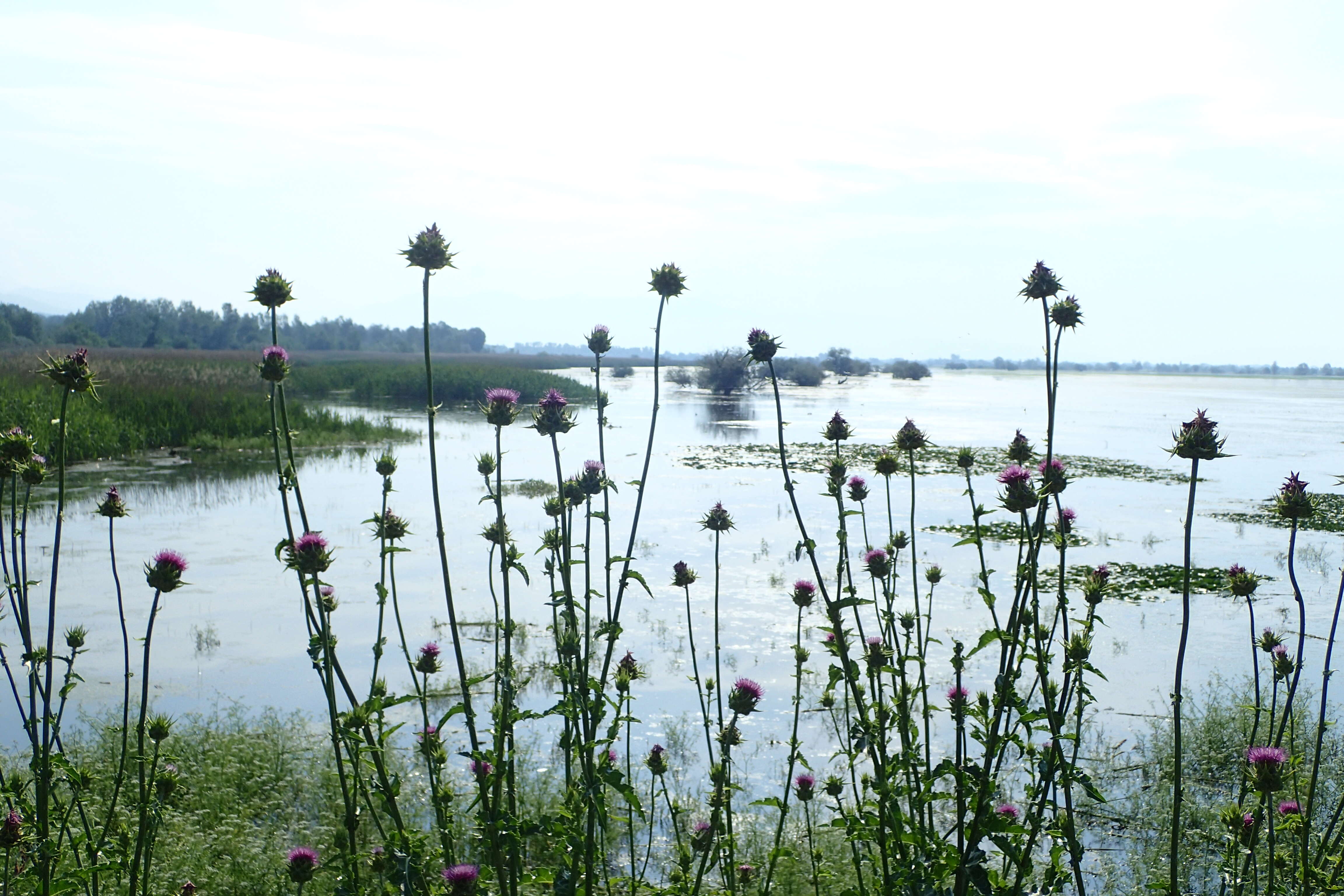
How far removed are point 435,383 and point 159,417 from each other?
60.4ft

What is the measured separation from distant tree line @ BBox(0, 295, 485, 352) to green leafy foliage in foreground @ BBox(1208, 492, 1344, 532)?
4685 cm

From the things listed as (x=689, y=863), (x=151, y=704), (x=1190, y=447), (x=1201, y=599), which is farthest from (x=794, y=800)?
(x=1201, y=599)

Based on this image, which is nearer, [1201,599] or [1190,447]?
[1190,447]

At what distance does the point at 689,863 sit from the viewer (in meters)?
3.21

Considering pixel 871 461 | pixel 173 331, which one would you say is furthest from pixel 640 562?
pixel 173 331

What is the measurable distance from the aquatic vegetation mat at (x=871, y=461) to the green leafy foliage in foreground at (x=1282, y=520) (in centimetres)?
200

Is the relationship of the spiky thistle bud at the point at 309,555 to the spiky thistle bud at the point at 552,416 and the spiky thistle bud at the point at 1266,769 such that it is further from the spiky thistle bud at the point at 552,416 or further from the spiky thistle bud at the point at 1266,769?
the spiky thistle bud at the point at 1266,769

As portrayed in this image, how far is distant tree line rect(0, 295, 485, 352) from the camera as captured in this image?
73.2 m

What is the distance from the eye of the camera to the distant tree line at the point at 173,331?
73250mm

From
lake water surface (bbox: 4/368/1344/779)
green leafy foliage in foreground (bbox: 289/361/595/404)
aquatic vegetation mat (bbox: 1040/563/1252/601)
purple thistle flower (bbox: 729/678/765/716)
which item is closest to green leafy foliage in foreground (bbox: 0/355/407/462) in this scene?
lake water surface (bbox: 4/368/1344/779)

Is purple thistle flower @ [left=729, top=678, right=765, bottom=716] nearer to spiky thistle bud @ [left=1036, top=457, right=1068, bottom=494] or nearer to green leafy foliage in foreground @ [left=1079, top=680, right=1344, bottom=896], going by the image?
spiky thistle bud @ [left=1036, top=457, right=1068, bottom=494]

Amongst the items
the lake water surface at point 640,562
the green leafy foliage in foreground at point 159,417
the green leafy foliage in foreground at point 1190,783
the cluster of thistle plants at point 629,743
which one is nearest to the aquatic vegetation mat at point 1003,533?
the lake water surface at point 640,562

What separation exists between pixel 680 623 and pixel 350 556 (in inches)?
191

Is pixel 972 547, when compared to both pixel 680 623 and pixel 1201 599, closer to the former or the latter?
pixel 1201 599
